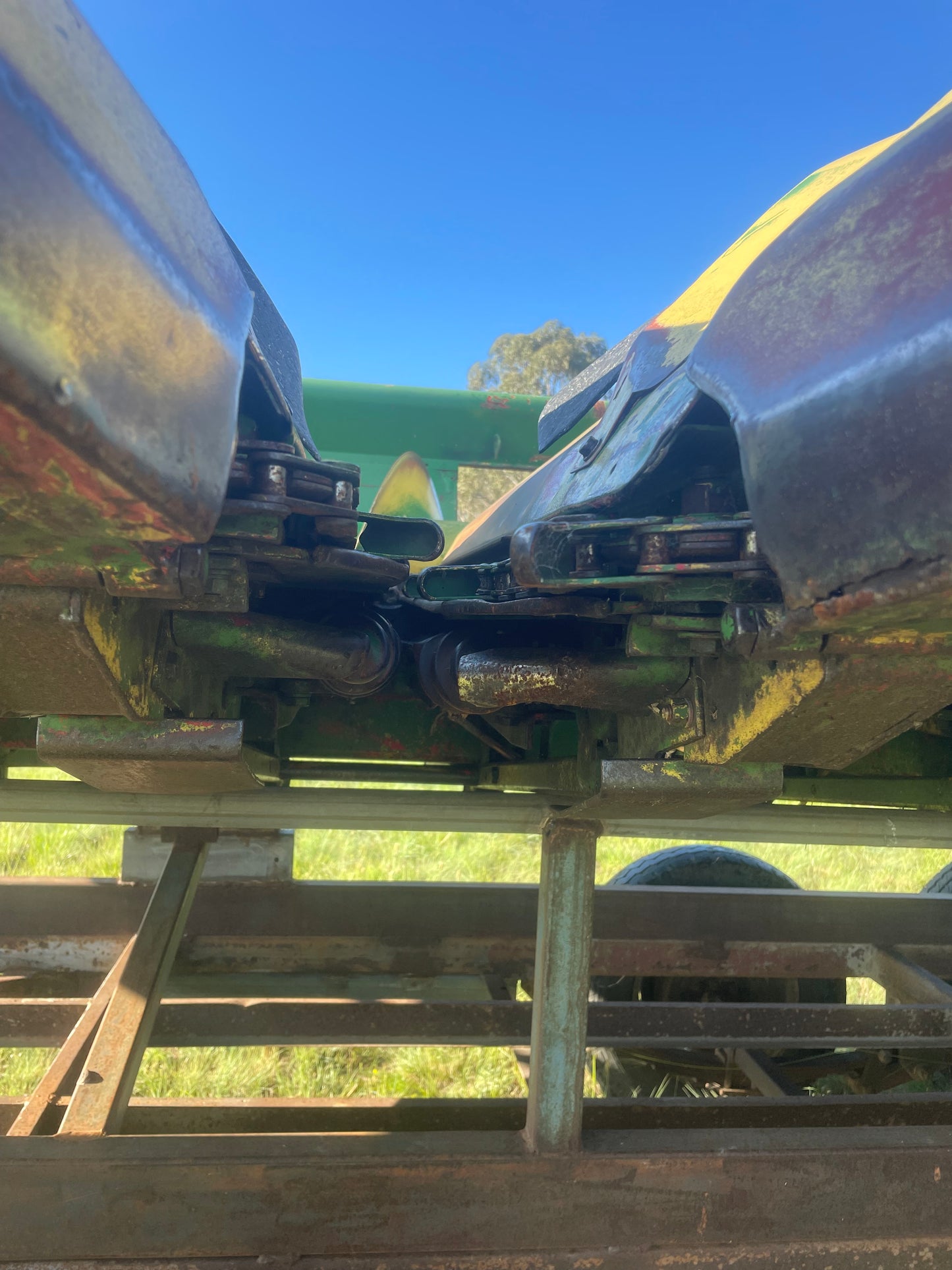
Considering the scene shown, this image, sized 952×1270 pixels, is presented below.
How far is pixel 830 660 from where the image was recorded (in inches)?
42.0

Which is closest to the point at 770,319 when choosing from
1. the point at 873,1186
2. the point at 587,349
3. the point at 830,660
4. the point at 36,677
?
the point at 830,660

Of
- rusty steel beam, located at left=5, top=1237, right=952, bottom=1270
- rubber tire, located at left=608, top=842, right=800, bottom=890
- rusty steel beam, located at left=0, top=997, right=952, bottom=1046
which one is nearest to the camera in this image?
rusty steel beam, located at left=5, top=1237, right=952, bottom=1270

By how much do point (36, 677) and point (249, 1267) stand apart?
103cm

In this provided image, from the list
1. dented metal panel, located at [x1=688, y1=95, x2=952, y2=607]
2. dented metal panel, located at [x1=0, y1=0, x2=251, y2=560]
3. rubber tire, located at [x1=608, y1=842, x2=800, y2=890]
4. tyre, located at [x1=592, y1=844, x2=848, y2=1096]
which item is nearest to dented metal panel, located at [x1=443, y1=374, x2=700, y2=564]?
dented metal panel, located at [x1=688, y1=95, x2=952, y2=607]

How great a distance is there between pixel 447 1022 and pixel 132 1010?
0.79m

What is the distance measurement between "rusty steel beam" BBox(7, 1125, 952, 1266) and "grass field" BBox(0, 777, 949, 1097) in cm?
165

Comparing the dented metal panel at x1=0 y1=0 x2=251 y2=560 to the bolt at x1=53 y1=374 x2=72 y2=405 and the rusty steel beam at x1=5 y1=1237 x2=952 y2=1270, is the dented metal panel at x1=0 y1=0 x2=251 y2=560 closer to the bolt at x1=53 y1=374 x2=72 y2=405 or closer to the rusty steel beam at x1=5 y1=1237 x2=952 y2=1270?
the bolt at x1=53 y1=374 x2=72 y2=405

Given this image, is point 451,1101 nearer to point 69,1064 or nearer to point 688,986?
point 69,1064

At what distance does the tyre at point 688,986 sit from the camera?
301cm

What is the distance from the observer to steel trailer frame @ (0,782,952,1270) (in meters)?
1.41

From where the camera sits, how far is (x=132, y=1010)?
5.62 feet

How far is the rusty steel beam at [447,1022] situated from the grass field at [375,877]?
0.99m

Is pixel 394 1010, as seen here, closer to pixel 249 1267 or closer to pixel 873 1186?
pixel 249 1267

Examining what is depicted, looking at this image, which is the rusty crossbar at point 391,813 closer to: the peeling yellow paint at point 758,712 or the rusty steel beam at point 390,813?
the rusty steel beam at point 390,813
